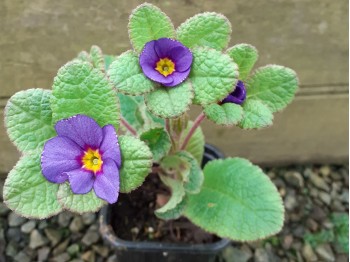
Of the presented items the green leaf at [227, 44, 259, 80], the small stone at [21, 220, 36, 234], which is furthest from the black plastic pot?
the green leaf at [227, 44, 259, 80]

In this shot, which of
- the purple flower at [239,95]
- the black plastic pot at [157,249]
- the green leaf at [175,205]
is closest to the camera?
the purple flower at [239,95]

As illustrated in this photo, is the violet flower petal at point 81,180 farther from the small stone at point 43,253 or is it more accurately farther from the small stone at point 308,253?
the small stone at point 308,253

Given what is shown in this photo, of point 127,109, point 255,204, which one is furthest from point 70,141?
point 255,204

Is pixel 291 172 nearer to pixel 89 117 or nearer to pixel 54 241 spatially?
pixel 54 241

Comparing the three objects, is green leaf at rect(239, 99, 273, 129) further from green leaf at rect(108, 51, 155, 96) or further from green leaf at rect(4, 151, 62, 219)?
green leaf at rect(4, 151, 62, 219)

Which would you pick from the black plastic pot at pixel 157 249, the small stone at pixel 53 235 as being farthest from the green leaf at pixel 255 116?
the small stone at pixel 53 235
